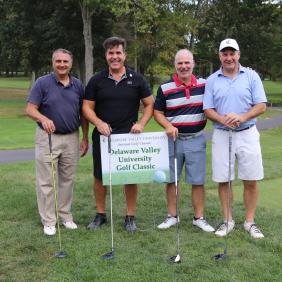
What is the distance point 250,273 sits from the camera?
14.7 ft

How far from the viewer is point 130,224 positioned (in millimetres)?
5848

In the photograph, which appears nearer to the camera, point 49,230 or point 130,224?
point 49,230

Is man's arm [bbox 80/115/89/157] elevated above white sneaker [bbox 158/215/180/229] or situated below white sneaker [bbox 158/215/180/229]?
above

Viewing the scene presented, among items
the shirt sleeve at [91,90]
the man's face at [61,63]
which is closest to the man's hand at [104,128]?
the shirt sleeve at [91,90]

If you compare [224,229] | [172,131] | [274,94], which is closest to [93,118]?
[172,131]

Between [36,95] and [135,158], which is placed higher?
[36,95]

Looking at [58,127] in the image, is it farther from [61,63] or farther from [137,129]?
[137,129]

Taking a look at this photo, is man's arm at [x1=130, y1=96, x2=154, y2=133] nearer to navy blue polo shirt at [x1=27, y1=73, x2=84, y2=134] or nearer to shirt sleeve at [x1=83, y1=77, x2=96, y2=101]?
shirt sleeve at [x1=83, y1=77, x2=96, y2=101]

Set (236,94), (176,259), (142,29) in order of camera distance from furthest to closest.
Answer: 1. (142,29)
2. (236,94)
3. (176,259)

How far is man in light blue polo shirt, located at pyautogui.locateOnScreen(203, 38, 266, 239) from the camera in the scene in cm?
536

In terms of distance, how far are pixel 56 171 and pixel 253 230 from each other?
2310mm

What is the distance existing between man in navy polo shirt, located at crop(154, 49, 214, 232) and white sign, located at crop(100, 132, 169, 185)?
208 mm

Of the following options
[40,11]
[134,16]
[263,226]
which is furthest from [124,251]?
[40,11]

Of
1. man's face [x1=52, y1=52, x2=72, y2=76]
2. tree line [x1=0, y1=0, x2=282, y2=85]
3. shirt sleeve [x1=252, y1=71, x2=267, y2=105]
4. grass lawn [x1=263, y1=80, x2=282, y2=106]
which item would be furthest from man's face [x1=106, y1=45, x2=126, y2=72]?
grass lawn [x1=263, y1=80, x2=282, y2=106]
